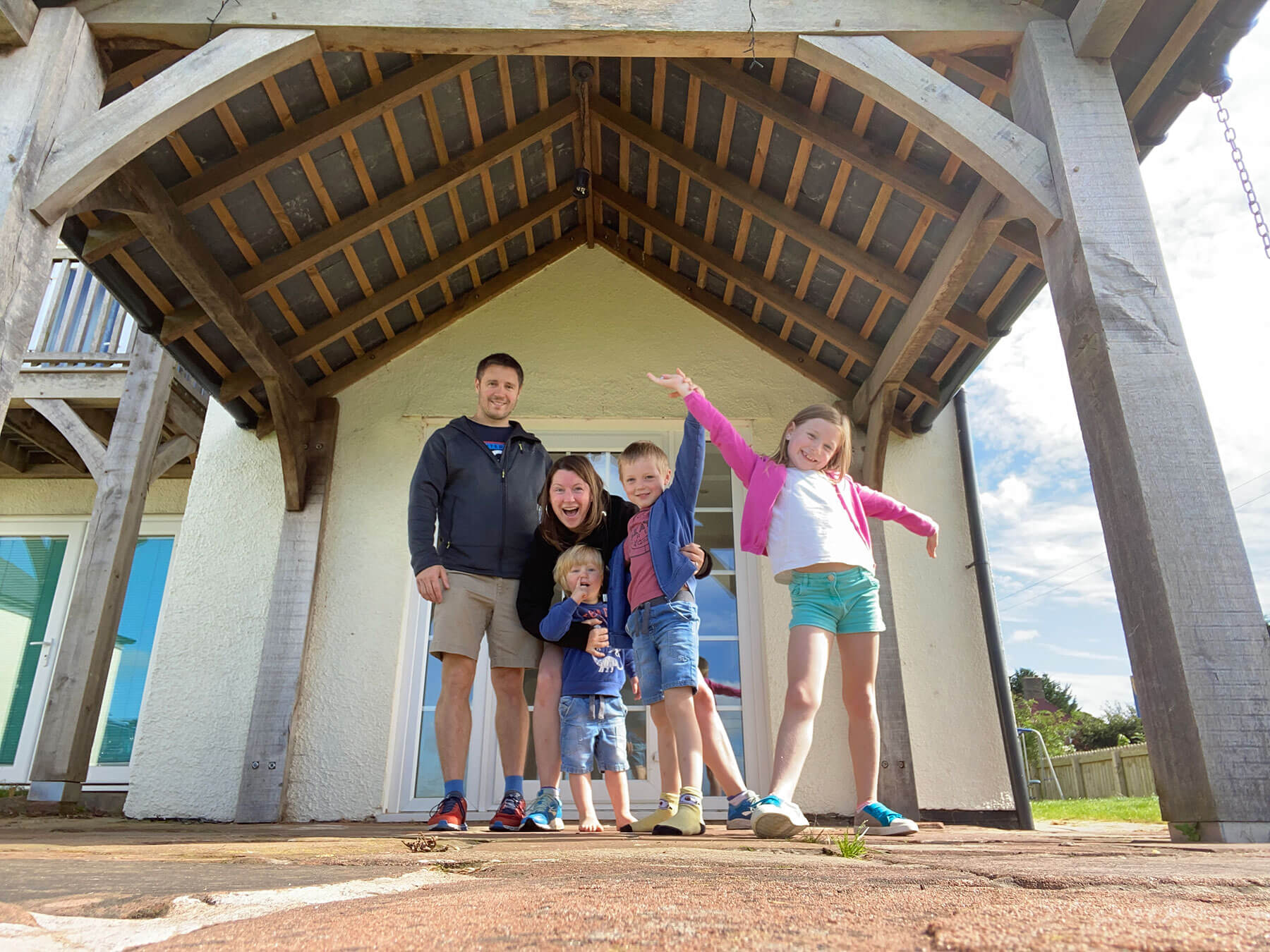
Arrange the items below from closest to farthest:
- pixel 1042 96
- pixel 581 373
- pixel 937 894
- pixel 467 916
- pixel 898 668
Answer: pixel 467 916
pixel 937 894
pixel 1042 96
pixel 898 668
pixel 581 373

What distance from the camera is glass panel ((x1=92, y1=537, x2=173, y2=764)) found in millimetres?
6445

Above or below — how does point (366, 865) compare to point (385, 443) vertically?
below

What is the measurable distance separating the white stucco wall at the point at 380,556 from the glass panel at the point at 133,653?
8.78 feet

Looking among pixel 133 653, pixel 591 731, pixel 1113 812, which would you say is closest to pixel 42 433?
pixel 133 653

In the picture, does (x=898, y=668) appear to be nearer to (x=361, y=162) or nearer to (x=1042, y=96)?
(x=1042, y=96)

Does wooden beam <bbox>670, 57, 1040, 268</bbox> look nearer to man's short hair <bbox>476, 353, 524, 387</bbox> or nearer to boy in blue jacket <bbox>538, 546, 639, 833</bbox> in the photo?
man's short hair <bbox>476, 353, 524, 387</bbox>

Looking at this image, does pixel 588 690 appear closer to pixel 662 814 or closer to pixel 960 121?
pixel 662 814

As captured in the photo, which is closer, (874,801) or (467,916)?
(467,916)

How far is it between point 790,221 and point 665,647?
2.14 m

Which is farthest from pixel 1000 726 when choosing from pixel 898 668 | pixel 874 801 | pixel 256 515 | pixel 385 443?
pixel 256 515

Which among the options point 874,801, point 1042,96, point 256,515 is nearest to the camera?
point 874,801

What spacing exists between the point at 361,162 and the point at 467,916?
334 centimetres

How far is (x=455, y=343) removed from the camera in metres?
4.76

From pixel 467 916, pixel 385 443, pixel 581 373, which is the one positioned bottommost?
pixel 467 916
